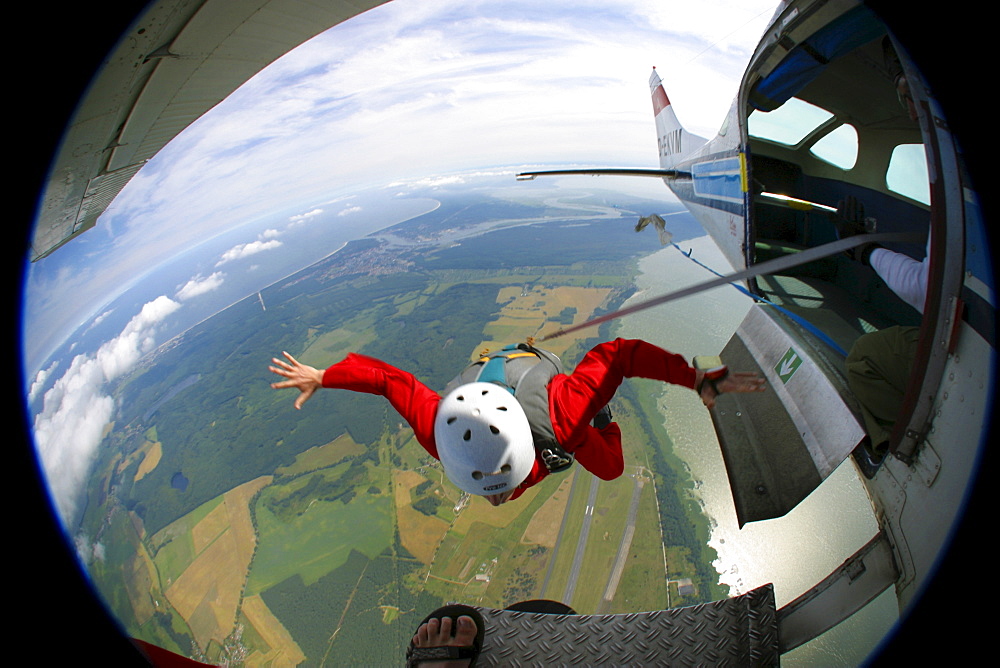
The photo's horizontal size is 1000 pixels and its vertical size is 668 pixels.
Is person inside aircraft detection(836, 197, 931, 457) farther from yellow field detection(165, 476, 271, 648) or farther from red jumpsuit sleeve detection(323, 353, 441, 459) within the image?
yellow field detection(165, 476, 271, 648)

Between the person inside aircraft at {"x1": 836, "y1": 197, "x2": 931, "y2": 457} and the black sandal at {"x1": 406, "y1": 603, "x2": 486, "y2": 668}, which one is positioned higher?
the person inside aircraft at {"x1": 836, "y1": 197, "x2": 931, "y2": 457}

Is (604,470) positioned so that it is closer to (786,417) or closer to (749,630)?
(749,630)

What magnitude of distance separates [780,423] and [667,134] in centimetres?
628

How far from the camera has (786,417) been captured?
2217 millimetres

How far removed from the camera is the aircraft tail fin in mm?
5618

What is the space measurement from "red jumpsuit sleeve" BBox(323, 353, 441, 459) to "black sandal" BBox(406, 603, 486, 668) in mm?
1021

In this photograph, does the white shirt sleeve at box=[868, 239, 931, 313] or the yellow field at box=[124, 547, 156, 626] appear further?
the yellow field at box=[124, 547, 156, 626]

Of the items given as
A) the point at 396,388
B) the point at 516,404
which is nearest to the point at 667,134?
the point at 516,404

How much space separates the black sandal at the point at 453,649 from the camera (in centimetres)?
186

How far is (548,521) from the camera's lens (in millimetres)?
11305

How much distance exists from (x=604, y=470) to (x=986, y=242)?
1.74 metres

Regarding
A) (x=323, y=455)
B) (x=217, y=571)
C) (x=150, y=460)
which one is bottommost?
(x=150, y=460)

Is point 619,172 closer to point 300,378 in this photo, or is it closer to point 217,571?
point 300,378

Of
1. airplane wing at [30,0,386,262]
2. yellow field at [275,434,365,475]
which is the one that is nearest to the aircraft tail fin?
airplane wing at [30,0,386,262]
